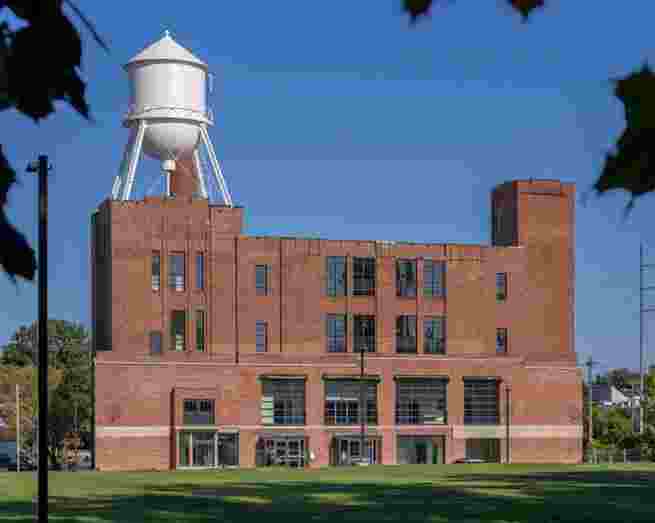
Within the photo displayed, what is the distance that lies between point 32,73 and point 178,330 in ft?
259

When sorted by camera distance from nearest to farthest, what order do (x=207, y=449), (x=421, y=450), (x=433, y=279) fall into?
(x=207, y=449) < (x=421, y=450) < (x=433, y=279)

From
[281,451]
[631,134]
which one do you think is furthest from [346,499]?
[281,451]

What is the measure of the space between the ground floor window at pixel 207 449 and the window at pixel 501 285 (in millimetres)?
19435

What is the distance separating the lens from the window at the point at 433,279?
85812mm

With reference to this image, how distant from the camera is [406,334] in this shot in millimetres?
85062

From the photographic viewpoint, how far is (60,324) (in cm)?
12081

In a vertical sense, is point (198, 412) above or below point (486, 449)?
above

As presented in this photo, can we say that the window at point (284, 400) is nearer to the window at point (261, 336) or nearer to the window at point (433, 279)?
the window at point (261, 336)

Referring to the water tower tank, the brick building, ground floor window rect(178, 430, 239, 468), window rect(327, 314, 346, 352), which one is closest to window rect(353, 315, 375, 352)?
the brick building

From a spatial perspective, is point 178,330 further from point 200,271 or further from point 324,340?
point 324,340

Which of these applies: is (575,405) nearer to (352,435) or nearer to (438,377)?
(438,377)

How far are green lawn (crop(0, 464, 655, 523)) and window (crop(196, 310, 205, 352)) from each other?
2498 centimetres

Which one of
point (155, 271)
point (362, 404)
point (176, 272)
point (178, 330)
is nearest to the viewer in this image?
point (362, 404)

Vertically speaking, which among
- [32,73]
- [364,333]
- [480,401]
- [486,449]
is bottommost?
[486,449]
